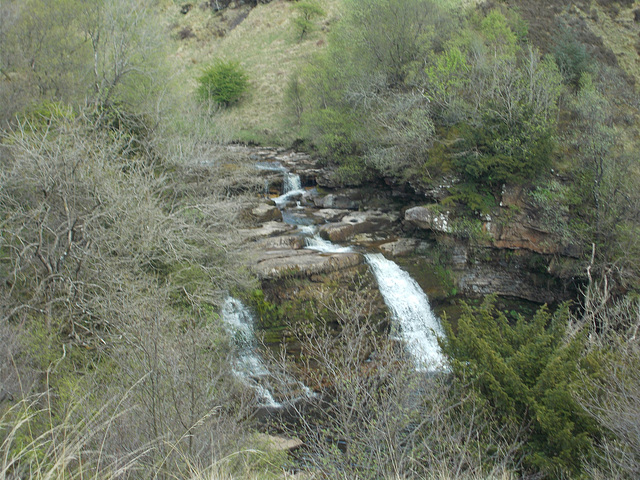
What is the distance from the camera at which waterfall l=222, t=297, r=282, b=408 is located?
979cm

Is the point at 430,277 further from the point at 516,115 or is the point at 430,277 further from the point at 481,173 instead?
the point at 516,115

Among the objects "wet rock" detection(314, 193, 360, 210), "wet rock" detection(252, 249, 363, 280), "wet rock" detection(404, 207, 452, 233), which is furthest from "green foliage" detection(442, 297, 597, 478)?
"wet rock" detection(314, 193, 360, 210)

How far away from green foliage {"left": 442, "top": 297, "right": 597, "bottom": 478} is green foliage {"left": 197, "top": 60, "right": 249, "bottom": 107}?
32632 millimetres

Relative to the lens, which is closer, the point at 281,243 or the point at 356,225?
the point at 281,243

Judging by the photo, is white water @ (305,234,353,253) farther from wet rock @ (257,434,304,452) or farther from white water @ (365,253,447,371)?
wet rock @ (257,434,304,452)

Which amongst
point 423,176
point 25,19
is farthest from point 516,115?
point 25,19

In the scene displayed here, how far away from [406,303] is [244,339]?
14.8ft

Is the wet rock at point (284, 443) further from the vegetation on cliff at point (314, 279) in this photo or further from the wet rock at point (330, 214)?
the wet rock at point (330, 214)

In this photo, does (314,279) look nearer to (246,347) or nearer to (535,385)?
(246,347)

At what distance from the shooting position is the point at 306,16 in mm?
40844

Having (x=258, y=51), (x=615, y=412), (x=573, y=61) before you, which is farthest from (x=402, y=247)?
(x=258, y=51)

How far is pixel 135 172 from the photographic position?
10.6 metres

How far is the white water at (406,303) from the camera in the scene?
11.7m

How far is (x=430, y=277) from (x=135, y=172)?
8576 mm
